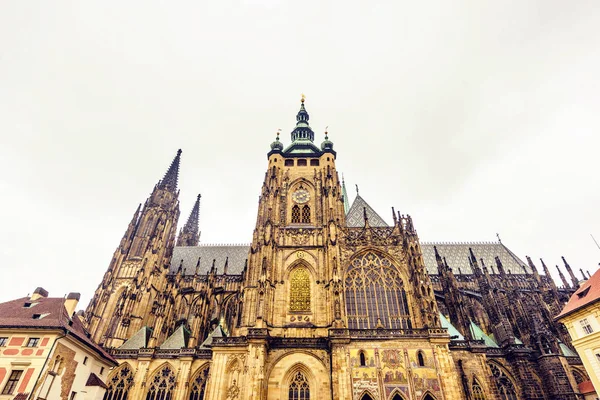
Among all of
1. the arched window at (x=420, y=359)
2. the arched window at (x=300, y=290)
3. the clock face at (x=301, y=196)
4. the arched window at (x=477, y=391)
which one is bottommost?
the arched window at (x=477, y=391)

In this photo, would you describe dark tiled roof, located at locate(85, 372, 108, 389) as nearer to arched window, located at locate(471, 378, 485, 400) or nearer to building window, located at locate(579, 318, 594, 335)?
arched window, located at locate(471, 378, 485, 400)

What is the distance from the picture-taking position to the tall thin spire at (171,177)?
49.2 metres

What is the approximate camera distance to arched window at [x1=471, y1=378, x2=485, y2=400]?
24.8 m

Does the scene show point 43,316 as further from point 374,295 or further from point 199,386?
point 374,295

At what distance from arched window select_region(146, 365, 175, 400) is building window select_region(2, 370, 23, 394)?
435 inches

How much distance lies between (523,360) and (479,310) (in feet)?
24.6

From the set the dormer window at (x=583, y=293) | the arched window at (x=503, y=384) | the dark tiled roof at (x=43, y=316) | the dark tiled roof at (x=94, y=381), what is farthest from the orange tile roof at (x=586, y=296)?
Result: the dark tiled roof at (x=43, y=316)

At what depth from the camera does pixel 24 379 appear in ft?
65.3

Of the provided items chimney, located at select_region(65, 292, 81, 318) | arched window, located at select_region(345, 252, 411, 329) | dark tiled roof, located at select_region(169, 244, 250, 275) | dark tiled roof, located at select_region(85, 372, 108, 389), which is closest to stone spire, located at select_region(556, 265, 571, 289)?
arched window, located at select_region(345, 252, 411, 329)

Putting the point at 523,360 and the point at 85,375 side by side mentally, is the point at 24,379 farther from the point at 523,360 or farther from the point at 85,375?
the point at 523,360

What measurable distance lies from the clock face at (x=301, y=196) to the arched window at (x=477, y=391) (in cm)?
2206

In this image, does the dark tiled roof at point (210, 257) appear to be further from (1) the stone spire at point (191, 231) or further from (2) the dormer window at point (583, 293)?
(2) the dormer window at point (583, 293)

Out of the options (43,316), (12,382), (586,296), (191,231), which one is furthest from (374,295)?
(191,231)

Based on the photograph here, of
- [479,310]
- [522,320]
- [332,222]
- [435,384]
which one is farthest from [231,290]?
[522,320]
